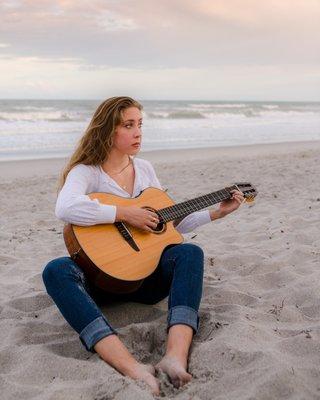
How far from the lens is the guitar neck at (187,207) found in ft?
9.85

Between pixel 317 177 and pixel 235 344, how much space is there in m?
5.73

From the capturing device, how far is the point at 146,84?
36.5 meters

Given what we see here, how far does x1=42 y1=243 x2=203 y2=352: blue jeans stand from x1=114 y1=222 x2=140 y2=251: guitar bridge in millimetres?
160

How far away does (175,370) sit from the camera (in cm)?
224

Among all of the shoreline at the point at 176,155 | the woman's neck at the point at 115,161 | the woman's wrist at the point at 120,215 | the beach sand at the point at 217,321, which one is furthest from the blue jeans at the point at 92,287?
the shoreline at the point at 176,155

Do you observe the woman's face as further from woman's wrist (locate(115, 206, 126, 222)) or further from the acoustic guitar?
woman's wrist (locate(115, 206, 126, 222))

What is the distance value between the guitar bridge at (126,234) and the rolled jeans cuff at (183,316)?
410 millimetres

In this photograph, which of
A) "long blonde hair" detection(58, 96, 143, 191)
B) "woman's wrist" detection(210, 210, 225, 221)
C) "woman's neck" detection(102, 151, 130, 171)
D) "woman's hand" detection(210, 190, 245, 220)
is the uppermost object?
"long blonde hair" detection(58, 96, 143, 191)

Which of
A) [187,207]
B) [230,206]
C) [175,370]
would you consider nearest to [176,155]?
[230,206]

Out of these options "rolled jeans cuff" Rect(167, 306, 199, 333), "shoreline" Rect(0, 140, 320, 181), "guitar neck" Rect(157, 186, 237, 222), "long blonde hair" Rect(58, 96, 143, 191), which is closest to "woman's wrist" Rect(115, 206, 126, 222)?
"guitar neck" Rect(157, 186, 237, 222)

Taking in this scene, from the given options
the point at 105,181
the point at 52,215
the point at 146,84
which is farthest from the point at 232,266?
the point at 146,84

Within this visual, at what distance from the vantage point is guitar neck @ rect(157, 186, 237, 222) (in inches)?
118

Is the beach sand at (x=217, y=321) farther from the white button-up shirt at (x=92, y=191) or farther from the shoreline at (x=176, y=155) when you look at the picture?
the shoreline at (x=176, y=155)

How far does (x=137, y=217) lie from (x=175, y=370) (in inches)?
34.1
